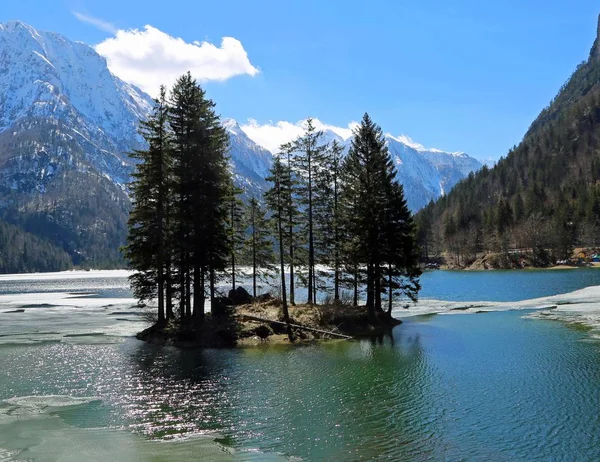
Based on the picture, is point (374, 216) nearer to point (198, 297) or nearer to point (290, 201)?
point (290, 201)

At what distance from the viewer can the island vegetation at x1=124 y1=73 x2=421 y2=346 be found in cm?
3741

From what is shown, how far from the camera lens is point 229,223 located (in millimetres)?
40469

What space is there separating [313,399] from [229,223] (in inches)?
868

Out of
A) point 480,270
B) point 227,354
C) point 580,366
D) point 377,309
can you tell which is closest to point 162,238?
point 227,354

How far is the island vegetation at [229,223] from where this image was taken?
37406mm

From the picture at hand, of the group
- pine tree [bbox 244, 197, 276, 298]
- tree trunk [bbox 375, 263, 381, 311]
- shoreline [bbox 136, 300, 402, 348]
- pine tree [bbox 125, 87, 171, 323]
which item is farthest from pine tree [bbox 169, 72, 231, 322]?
pine tree [bbox 244, 197, 276, 298]

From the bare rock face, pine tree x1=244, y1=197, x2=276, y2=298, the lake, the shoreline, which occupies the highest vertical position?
pine tree x1=244, y1=197, x2=276, y2=298

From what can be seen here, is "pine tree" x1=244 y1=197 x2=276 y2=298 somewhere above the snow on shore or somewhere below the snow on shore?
above

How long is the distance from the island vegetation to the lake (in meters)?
4.30

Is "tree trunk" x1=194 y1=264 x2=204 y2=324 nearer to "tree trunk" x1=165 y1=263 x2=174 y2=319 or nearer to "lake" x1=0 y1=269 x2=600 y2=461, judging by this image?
"tree trunk" x1=165 y1=263 x2=174 y2=319

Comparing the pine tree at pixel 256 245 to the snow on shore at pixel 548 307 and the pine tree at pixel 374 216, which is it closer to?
the pine tree at pixel 374 216

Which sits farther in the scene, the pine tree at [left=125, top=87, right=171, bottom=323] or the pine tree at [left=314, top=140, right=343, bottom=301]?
the pine tree at [left=314, top=140, right=343, bottom=301]

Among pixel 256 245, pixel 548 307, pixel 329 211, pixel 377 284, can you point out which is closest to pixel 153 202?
pixel 329 211

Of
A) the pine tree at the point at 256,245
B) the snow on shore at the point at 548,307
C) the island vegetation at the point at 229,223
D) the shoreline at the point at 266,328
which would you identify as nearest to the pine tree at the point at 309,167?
the island vegetation at the point at 229,223
